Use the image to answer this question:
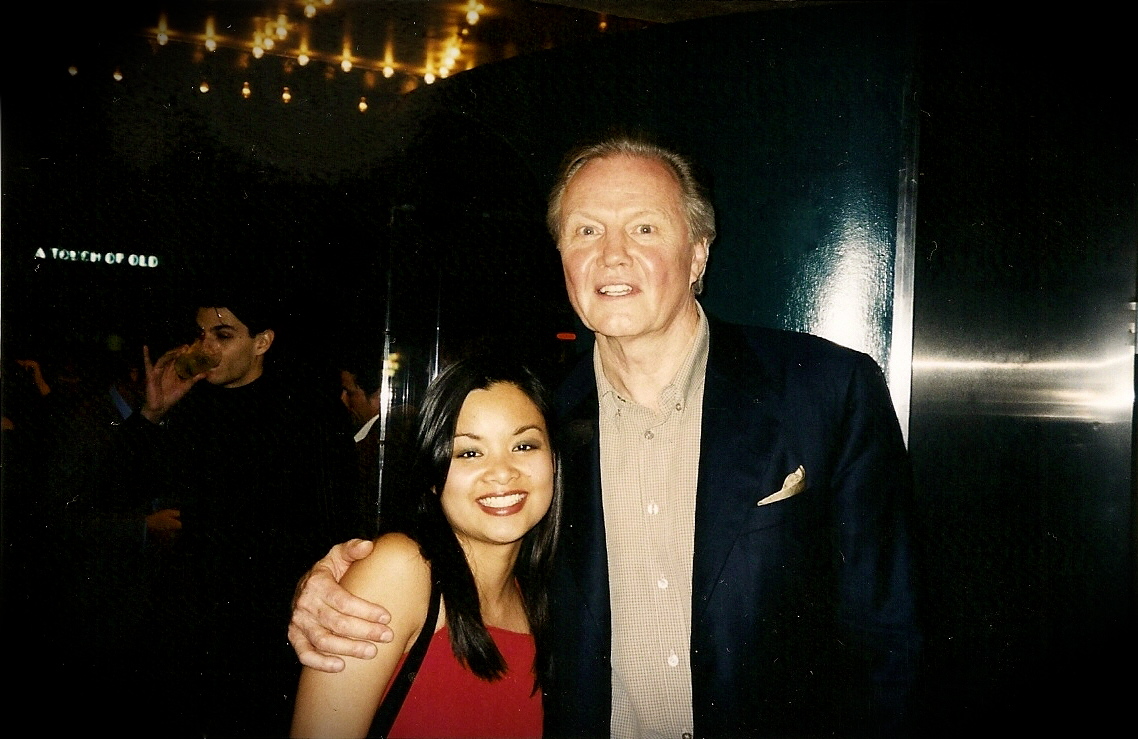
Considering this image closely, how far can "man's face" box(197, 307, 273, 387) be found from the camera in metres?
1.76

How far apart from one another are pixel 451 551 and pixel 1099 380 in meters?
1.76

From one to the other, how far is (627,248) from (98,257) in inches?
54.0

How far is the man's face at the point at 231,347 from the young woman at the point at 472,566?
49cm

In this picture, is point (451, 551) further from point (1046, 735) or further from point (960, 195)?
point (1046, 735)

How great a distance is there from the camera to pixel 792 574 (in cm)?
156

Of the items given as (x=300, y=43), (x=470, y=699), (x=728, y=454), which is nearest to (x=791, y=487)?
(x=728, y=454)

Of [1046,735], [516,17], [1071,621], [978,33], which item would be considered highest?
[516,17]

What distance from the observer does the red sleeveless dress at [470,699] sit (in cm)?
153

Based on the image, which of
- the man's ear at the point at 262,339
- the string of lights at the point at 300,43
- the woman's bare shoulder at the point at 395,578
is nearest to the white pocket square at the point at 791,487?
the woman's bare shoulder at the point at 395,578

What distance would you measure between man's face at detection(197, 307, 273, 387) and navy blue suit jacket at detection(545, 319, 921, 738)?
994 mm

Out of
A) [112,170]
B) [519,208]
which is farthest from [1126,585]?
[112,170]

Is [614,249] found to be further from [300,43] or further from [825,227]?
[300,43]

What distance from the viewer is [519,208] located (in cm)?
175

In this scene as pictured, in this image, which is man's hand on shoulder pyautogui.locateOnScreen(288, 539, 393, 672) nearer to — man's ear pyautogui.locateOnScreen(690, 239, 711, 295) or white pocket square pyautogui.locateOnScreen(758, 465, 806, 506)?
white pocket square pyautogui.locateOnScreen(758, 465, 806, 506)
